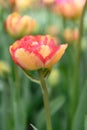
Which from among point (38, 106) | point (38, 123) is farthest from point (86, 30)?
point (38, 123)

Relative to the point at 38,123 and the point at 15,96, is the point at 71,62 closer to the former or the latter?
the point at 38,123

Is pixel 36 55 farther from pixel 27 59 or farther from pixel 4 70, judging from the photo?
pixel 4 70

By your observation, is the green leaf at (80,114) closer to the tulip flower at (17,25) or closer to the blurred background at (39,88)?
the blurred background at (39,88)

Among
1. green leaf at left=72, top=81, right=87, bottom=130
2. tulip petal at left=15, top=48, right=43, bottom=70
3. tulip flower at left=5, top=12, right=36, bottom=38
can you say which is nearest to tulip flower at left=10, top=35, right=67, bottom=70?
tulip petal at left=15, top=48, right=43, bottom=70

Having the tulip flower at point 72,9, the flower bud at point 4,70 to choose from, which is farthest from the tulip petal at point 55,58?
the tulip flower at point 72,9

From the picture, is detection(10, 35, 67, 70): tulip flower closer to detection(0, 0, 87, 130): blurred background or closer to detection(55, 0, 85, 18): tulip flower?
detection(0, 0, 87, 130): blurred background

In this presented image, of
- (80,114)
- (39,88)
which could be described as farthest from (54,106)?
(39,88)

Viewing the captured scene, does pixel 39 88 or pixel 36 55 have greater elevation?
pixel 36 55
